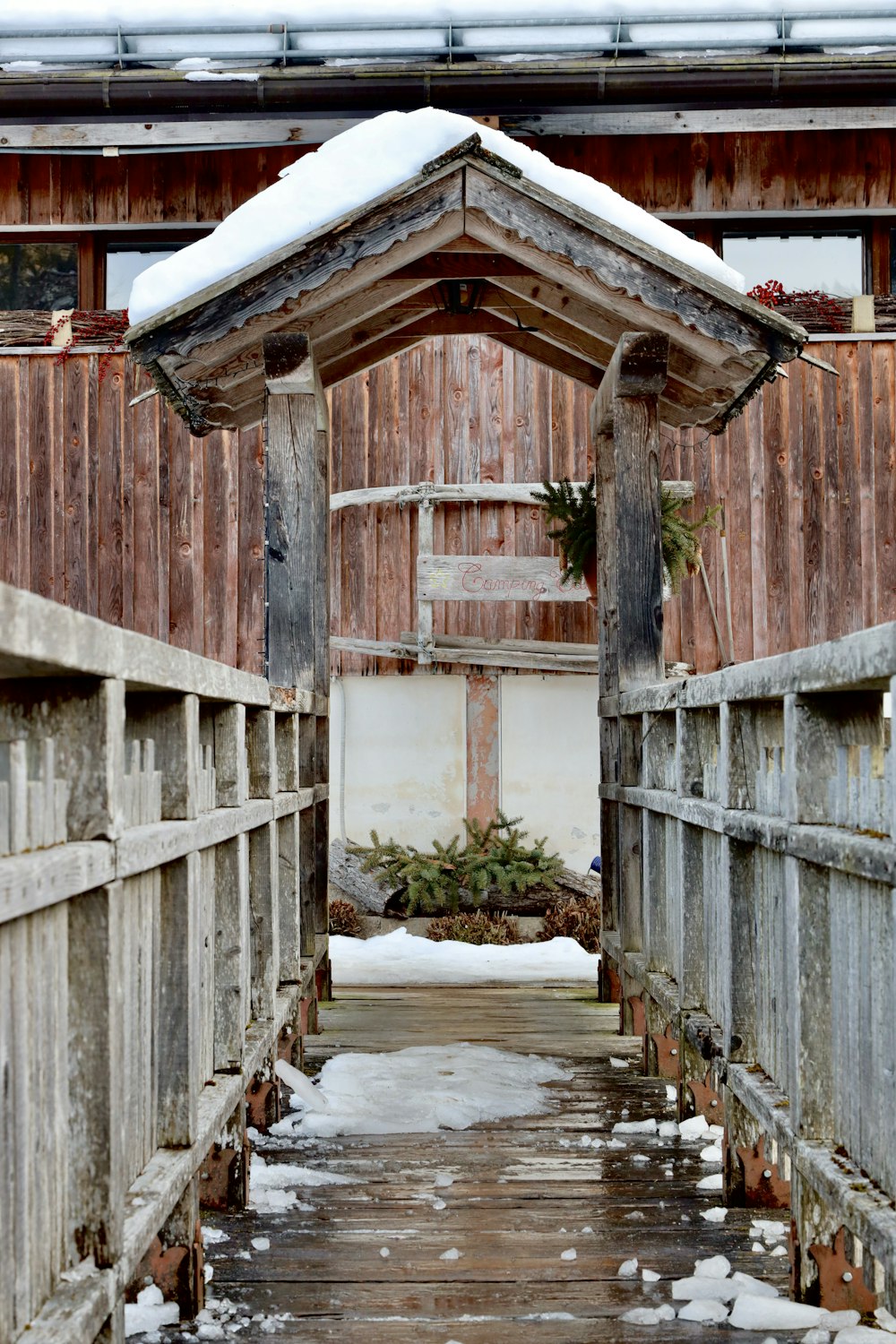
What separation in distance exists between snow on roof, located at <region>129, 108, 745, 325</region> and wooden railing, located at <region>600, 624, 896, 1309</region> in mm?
2470

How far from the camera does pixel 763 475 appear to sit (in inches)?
441

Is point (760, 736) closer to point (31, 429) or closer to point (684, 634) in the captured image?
point (684, 634)

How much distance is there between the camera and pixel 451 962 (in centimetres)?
977

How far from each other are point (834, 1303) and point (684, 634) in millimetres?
8255

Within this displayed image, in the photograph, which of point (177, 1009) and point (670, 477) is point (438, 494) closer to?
point (670, 477)

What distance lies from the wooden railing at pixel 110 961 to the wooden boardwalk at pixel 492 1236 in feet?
1.09

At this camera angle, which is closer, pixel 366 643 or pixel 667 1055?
pixel 667 1055

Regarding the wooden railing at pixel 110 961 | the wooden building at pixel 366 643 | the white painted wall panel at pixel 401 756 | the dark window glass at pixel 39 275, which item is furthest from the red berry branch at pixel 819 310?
the wooden railing at pixel 110 961

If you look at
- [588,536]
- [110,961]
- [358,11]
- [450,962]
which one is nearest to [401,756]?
[450,962]

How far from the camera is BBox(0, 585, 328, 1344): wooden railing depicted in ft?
7.20

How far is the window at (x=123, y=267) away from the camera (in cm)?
1184

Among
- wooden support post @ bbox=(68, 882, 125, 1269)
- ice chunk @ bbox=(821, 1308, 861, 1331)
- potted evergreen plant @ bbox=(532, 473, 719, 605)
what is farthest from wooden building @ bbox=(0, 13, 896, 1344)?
potted evergreen plant @ bbox=(532, 473, 719, 605)

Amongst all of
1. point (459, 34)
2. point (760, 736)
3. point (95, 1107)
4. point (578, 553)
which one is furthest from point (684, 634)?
point (95, 1107)

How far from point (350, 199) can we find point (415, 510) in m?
5.40
